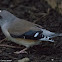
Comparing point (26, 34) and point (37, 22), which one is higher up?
point (37, 22)

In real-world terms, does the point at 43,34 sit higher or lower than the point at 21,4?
lower

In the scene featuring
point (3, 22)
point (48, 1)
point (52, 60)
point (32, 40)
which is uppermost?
point (48, 1)

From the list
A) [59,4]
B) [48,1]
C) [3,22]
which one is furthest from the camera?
[48,1]

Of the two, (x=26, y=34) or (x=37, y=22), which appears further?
(x=37, y=22)

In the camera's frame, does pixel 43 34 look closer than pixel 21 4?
Yes

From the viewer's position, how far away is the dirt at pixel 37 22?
629 centimetres

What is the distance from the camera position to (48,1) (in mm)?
9422

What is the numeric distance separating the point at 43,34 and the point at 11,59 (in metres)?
0.86

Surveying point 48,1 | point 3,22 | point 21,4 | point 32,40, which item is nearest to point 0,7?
point 21,4

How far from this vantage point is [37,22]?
26.8 ft

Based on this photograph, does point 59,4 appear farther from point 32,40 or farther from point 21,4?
point 32,40

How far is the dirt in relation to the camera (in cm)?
629

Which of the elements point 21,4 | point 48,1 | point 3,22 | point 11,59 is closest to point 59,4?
point 48,1

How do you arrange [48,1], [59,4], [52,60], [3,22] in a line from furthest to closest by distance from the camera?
[48,1], [59,4], [3,22], [52,60]
